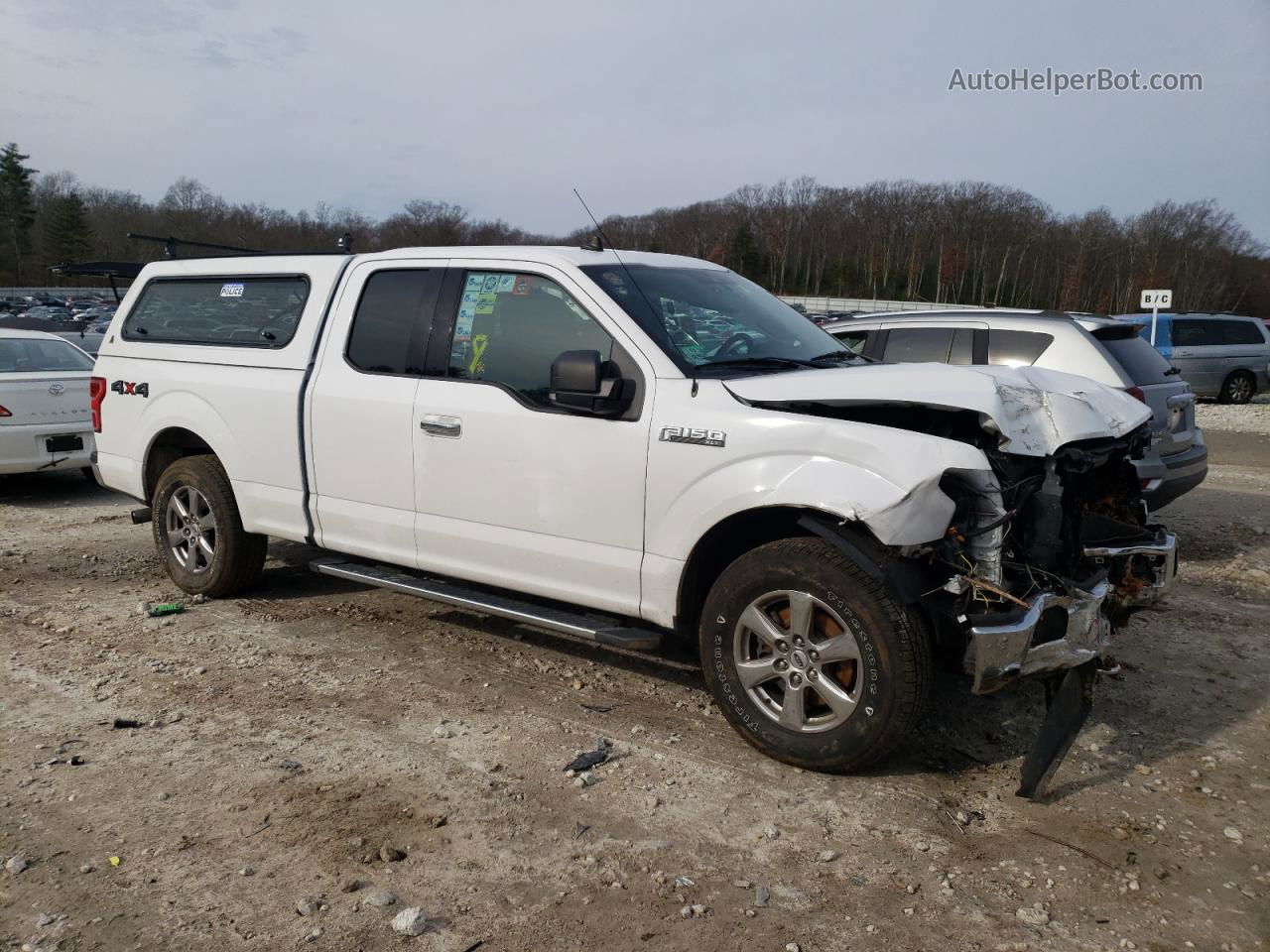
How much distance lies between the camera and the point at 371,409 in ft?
16.3

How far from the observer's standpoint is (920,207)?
91750 millimetres

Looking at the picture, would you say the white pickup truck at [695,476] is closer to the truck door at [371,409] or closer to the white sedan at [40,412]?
the truck door at [371,409]

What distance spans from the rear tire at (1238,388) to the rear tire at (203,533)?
2041 centimetres

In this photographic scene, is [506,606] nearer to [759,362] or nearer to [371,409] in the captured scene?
[371,409]

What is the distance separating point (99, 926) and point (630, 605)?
223 centimetres

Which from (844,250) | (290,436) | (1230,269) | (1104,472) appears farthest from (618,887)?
(844,250)

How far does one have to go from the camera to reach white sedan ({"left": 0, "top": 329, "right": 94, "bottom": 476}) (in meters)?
8.94

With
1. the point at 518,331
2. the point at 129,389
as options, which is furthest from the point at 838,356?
the point at 129,389

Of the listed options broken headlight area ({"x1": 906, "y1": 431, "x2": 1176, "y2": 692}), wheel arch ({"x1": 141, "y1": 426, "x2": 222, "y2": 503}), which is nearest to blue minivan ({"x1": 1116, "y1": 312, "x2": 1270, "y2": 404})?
broken headlight area ({"x1": 906, "y1": 431, "x2": 1176, "y2": 692})

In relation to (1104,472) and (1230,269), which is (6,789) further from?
(1230,269)

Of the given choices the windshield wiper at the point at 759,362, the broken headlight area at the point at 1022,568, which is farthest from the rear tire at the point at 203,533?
the broken headlight area at the point at 1022,568

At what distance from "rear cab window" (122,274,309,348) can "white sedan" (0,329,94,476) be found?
3.47 metres

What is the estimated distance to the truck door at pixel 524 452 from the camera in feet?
13.8

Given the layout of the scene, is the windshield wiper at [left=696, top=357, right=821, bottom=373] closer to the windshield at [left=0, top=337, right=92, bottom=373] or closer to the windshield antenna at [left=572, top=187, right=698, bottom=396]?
the windshield antenna at [left=572, top=187, right=698, bottom=396]
